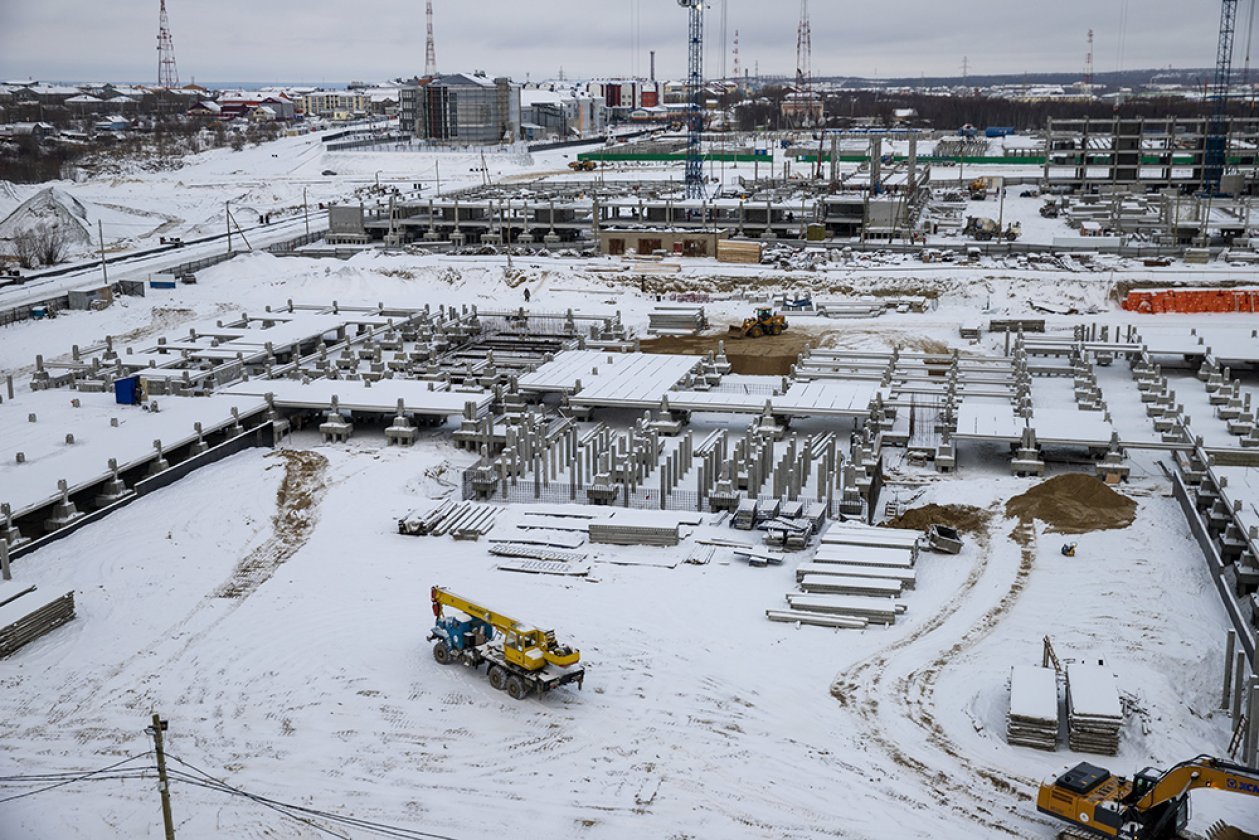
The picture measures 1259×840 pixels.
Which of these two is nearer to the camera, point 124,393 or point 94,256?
point 124,393

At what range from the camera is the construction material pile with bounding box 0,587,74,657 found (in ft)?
43.4

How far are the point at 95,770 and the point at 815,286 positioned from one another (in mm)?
26703

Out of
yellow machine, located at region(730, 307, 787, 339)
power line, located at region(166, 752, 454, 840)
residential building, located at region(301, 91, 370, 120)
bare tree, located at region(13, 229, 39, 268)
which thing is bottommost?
power line, located at region(166, 752, 454, 840)

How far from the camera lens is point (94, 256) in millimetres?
43594

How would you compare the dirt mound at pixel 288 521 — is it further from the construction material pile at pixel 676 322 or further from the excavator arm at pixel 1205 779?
the construction material pile at pixel 676 322

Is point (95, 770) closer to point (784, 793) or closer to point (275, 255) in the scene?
point (784, 793)

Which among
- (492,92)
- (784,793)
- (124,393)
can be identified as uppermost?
(492,92)

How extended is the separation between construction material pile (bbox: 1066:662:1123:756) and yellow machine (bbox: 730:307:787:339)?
1820 centimetres

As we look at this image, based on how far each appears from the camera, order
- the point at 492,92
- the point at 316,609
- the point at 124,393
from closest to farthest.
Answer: the point at 316,609 < the point at 124,393 < the point at 492,92

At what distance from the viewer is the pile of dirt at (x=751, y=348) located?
2638cm

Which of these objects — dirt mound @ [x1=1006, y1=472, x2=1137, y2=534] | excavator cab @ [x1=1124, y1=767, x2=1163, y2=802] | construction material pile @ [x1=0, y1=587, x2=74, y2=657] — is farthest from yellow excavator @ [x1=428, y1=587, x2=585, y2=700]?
dirt mound @ [x1=1006, y1=472, x2=1137, y2=534]

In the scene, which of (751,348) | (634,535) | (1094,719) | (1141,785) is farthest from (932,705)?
(751,348)

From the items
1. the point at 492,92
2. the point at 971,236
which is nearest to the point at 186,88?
the point at 492,92

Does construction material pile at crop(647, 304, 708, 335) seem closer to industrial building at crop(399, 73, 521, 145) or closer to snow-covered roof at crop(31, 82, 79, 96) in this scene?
industrial building at crop(399, 73, 521, 145)
